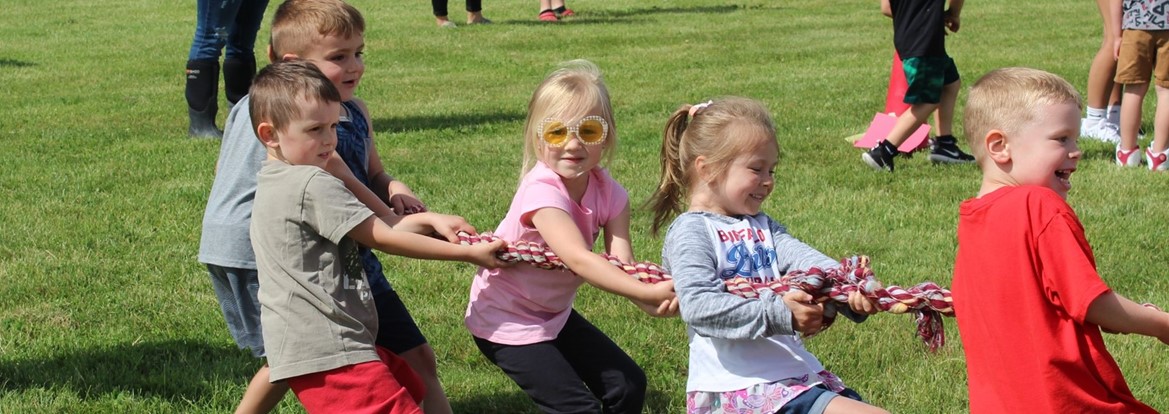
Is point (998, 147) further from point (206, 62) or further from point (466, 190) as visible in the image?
point (206, 62)

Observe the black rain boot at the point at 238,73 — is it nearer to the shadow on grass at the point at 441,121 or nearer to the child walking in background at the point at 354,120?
the shadow on grass at the point at 441,121

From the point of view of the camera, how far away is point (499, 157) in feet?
29.1

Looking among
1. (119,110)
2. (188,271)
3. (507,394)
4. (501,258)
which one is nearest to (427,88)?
(119,110)

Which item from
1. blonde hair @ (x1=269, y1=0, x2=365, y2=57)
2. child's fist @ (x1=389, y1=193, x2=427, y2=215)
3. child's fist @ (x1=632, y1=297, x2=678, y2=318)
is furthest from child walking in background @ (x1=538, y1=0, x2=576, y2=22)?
child's fist @ (x1=632, y1=297, x2=678, y2=318)

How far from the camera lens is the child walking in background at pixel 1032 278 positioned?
2762mm

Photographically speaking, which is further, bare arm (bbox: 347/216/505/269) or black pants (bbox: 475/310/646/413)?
black pants (bbox: 475/310/646/413)

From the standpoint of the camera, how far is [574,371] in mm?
3895

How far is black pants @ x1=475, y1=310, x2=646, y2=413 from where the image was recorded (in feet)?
12.4

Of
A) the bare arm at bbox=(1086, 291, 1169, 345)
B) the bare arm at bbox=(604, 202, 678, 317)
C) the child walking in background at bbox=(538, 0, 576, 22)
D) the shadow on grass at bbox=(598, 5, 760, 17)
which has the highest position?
the bare arm at bbox=(1086, 291, 1169, 345)

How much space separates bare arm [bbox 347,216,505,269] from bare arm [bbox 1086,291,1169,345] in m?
1.53

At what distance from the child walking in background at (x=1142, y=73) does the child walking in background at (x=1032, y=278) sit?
559 centimetres

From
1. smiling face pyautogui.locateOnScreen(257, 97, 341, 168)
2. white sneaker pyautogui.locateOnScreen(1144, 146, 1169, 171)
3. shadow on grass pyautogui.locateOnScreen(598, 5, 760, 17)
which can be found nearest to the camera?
smiling face pyautogui.locateOnScreen(257, 97, 341, 168)

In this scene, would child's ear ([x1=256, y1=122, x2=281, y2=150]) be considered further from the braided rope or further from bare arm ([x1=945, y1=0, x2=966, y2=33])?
bare arm ([x1=945, y1=0, x2=966, y2=33])

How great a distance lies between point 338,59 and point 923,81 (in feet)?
17.0
